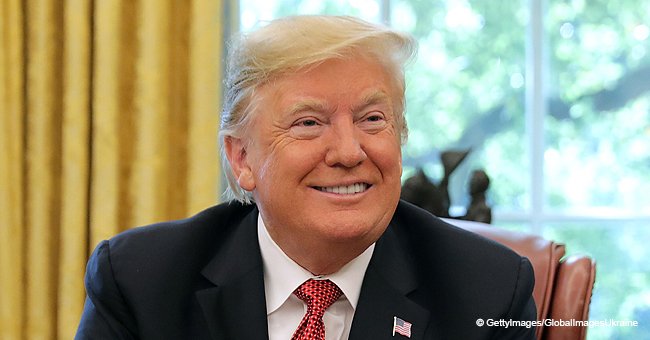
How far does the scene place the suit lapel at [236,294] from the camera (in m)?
1.64

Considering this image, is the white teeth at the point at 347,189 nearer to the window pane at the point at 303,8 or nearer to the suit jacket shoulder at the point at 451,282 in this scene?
the suit jacket shoulder at the point at 451,282

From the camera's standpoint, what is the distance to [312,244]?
1.61 meters

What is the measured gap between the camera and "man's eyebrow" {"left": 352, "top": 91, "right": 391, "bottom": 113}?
1.57 m

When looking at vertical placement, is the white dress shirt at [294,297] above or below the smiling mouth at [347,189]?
below

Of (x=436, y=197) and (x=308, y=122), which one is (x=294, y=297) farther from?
(x=436, y=197)

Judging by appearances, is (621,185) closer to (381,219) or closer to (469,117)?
(469,117)

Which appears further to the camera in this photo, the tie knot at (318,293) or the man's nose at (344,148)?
the tie knot at (318,293)

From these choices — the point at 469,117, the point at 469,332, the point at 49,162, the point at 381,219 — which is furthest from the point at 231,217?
the point at 469,117

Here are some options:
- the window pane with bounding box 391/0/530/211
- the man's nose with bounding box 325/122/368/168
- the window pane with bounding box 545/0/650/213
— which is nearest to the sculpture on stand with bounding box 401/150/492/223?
the window pane with bounding box 391/0/530/211

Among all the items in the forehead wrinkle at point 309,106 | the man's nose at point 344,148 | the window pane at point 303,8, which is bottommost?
the man's nose at point 344,148

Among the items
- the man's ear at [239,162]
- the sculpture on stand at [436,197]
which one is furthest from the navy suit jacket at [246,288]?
the sculpture on stand at [436,197]

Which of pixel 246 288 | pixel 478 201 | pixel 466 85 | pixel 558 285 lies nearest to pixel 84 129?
pixel 478 201

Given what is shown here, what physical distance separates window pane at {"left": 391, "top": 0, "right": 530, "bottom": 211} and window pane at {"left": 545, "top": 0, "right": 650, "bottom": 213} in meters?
0.15

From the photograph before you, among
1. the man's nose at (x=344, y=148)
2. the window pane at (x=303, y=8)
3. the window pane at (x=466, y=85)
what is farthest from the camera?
the window pane at (x=466, y=85)
